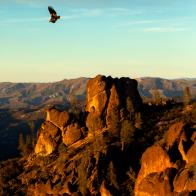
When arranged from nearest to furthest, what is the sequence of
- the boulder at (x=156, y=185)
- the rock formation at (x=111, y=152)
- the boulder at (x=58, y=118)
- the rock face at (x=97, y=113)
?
the boulder at (x=156, y=185) → the rock formation at (x=111, y=152) → the rock face at (x=97, y=113) → the boulder at (x=58, y=118)

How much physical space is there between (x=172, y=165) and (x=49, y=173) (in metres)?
51.3

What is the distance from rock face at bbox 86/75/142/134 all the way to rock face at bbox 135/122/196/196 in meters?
33.5

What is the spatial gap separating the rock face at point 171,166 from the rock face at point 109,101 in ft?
110

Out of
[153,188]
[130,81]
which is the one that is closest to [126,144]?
[153,188]

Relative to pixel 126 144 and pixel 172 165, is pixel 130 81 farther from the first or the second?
pixel 172 165

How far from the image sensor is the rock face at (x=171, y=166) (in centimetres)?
11569

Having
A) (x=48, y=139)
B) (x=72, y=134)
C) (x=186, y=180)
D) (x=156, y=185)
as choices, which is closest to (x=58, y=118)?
(x=48, y=139)

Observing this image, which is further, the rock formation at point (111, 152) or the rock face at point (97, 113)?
the rock face at point (97, 113)

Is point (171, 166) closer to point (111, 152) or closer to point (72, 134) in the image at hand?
point (111, 152)

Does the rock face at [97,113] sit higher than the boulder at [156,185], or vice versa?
the rock face at [97,113]

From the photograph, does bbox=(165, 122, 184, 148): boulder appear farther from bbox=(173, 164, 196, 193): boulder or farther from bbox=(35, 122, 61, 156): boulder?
bbox=(35, 122, 61, 156): boulder

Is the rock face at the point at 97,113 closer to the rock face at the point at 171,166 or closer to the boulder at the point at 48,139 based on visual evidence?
the boulder at the point at 48,139

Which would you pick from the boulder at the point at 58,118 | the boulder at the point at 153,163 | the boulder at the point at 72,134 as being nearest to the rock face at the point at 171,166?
the boulder at the point at 153,163

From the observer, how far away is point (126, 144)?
153375 mm
